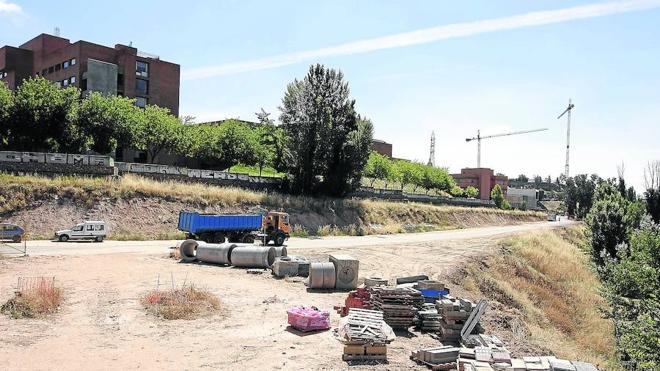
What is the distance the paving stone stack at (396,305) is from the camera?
14.7 m

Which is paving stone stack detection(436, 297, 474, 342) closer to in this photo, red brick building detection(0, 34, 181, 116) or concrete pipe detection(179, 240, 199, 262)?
concrete pipe detection(179, 240, 199, 262)

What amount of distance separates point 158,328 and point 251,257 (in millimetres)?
9678

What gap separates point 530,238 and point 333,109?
925 inches

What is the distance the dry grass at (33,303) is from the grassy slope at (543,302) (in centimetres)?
1325

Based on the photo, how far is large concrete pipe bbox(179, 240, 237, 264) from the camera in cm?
2375

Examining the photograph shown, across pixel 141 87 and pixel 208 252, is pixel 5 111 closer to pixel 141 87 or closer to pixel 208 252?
pixel 141 87

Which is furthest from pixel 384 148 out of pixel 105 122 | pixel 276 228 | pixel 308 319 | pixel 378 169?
pixel 308 319

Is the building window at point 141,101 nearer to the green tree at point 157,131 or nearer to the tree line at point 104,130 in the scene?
the tree line at point 104,130

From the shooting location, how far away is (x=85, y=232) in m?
31.3

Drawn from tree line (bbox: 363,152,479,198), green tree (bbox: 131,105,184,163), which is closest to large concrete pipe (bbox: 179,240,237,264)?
green tree (bbox: 131,105,184,163)

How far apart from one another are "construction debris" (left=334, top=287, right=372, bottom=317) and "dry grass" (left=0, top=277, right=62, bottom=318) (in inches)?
336

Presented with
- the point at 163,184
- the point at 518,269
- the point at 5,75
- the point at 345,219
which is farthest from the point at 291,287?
the point at 5,75

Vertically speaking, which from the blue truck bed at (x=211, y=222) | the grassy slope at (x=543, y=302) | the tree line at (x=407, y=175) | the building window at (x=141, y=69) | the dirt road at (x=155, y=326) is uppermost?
the building window at (x=141, y=69)

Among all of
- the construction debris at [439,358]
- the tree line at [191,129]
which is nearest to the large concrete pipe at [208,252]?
the construction debris at [439,358]
